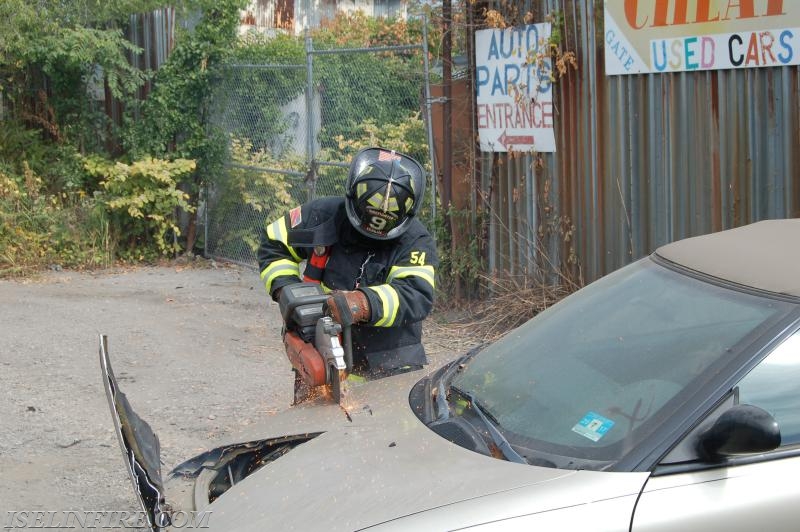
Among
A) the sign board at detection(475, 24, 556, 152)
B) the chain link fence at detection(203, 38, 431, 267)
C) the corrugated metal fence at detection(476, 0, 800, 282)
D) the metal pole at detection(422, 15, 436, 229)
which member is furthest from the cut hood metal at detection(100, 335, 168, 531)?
the chain link fence at detection(203, 38, 431, 267)

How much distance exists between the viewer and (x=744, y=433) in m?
2.41

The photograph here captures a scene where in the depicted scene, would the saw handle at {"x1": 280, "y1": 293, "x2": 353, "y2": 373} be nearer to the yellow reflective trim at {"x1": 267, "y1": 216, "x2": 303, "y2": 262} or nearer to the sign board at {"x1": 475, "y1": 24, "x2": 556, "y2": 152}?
the yellow reflective trim at {"x1": 267, "y1": 216, "x2": 303, "y2": 262}

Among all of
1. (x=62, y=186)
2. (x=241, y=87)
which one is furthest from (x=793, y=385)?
(x=62, y=186)

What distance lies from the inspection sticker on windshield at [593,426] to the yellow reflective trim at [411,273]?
1438 millimetres

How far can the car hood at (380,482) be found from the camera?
2496 millimetres

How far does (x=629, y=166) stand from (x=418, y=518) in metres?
4.86

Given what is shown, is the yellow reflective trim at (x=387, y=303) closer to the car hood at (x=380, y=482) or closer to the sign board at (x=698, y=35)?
the car hood at (x=380, y=482)

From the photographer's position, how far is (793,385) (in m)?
2.64

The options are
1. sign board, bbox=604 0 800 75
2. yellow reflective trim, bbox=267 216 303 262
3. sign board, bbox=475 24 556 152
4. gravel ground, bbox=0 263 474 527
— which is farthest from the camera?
sign board, bbox=475 24 556 152

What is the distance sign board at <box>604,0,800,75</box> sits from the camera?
19.3 ft

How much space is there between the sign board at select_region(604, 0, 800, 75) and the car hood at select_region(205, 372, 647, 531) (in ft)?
13.0

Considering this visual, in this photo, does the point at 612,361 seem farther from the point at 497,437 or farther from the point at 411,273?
the point at 411,273

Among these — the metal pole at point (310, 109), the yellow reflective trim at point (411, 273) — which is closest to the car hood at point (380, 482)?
the yellow reflective trim at point (411, 273)

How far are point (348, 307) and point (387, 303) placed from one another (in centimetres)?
21
